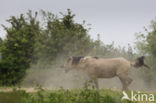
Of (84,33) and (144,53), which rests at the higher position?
(84,33)

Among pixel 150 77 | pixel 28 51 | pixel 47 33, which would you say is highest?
pixel 47 33

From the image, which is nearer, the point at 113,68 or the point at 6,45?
the point at 113,68

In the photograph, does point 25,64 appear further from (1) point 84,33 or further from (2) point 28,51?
(1) point 84,33

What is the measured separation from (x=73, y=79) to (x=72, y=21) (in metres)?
5.14

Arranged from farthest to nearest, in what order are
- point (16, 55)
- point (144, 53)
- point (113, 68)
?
point (16, 55) < point (144, 53) < point (113, 68)

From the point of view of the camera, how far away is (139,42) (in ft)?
62.7

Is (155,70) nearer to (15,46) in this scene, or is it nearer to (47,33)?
(47,33)

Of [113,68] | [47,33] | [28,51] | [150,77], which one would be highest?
[47,33]

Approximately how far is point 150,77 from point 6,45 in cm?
1263

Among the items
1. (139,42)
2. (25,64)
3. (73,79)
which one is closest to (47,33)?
(25,64)

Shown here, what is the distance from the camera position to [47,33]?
62.5ft

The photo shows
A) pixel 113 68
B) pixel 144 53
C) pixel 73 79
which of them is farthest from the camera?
pixel 144 53

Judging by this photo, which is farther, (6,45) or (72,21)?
(6,45)

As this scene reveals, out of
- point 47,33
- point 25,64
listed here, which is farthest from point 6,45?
point 47,33
